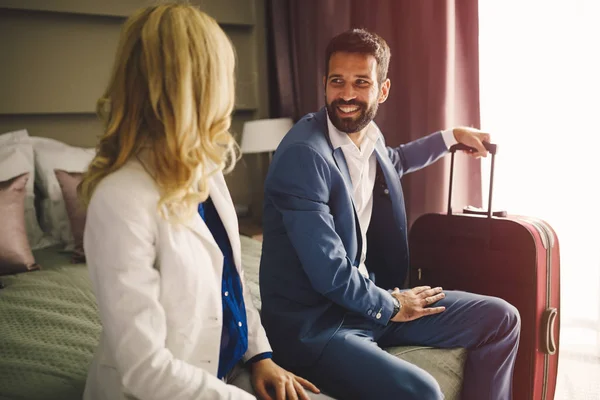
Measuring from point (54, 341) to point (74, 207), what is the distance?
0.93 meters

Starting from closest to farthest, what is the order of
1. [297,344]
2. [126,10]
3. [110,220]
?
[110,220]
[297,344]
[126,10]

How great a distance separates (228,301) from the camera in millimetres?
1020

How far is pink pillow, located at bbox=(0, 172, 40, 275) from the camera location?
197cm

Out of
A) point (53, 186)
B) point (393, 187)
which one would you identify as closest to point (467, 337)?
point (393, 187)

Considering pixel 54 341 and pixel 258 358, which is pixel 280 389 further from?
pixel 54 341

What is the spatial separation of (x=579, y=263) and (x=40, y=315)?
6.71 feet

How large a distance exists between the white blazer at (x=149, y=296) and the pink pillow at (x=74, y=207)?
1.35 m

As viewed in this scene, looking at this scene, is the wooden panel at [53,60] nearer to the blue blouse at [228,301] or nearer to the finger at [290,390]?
the blue blouse at [228,301]

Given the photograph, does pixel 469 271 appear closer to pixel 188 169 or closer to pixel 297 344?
pixel 297 344

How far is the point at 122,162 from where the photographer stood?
2.83ft

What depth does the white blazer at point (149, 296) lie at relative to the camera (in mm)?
807

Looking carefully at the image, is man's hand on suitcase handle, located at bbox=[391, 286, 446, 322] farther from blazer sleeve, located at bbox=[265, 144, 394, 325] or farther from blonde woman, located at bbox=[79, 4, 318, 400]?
blonde woman, located at bbox=[79, 4, 318, 400]

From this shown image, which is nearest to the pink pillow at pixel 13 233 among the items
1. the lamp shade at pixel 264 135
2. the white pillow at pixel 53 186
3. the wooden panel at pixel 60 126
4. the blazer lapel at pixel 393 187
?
the white pillow at pixel 53 186

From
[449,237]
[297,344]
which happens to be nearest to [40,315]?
[297,344]
